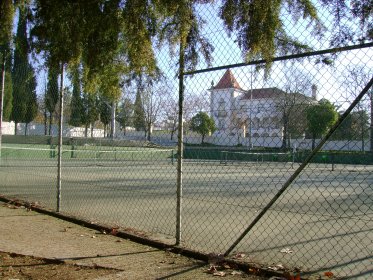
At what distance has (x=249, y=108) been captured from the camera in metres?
4.43

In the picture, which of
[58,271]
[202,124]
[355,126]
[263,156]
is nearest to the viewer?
[355,126]

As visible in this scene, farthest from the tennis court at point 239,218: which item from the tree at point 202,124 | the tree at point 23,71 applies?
the tree at point 23,71

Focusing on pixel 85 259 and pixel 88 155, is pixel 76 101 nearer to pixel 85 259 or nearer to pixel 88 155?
pixel 85 259

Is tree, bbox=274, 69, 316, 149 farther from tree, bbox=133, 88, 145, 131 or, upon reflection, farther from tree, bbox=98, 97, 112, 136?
tree, bbox=98, 97, 112, 136

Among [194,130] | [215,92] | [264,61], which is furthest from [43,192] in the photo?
[264,61]

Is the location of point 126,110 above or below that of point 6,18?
below

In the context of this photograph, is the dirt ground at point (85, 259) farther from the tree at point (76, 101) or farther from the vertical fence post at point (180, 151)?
the tree at point (76, 101)

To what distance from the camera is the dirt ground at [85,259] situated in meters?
4.38

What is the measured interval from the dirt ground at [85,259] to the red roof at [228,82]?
6.59ft

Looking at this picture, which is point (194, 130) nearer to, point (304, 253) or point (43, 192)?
point (304, 253)

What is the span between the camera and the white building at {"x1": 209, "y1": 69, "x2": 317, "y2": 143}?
13.7ft

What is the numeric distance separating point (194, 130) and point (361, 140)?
7.42ft

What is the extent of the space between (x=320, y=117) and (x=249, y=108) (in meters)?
0.72

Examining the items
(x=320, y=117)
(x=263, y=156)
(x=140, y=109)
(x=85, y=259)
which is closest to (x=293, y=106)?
(x=320, y=117)
